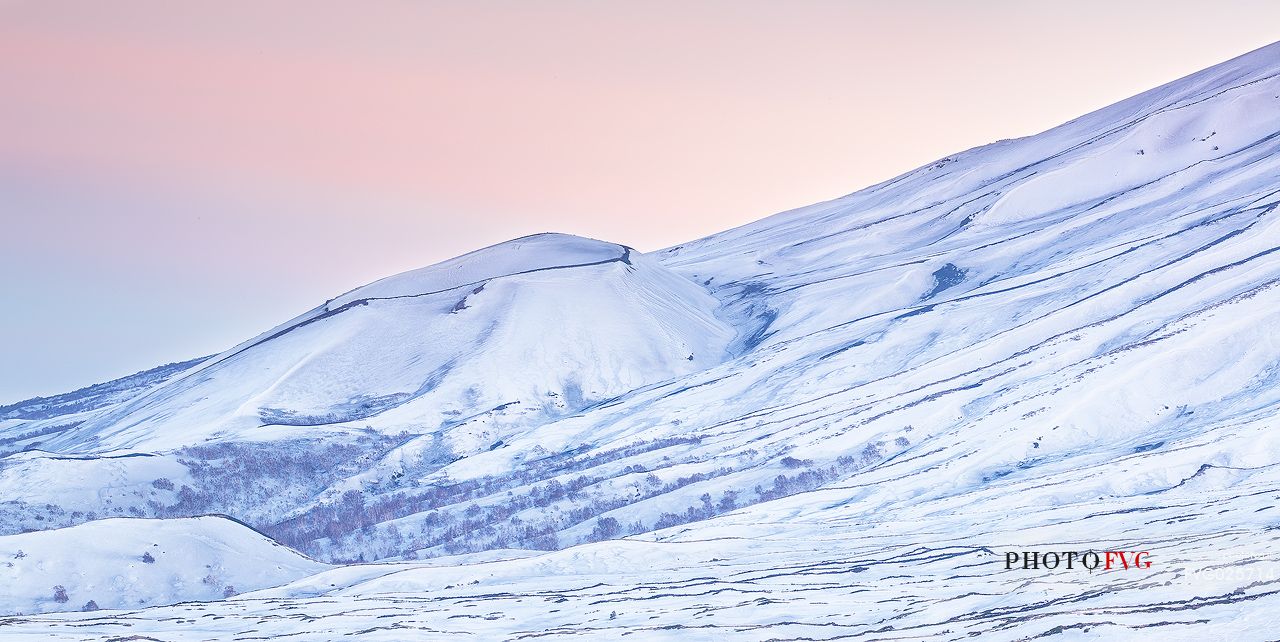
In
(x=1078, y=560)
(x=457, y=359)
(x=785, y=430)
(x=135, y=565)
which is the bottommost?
(x=1078, y=560)

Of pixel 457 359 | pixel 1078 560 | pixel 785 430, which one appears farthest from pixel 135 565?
pixel 457 359

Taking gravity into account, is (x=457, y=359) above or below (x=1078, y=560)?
above

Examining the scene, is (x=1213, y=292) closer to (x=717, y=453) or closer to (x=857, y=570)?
(x=717, y=453)

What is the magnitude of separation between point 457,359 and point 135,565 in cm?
7683

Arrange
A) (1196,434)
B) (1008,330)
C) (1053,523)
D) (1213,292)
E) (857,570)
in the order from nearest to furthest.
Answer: (857,570) < (1053,523) < (1196,434) < (1213,292) < (1008,330)

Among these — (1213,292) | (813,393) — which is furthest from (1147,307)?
(813,393)

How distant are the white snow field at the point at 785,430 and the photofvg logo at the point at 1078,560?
27.2 inches

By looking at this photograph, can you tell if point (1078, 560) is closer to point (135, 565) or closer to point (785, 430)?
point (135, 565)

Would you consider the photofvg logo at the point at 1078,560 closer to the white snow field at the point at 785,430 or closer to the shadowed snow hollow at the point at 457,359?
the white snow field at the point at 785,430

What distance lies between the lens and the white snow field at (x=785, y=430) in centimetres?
4281

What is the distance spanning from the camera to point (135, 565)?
193 feet

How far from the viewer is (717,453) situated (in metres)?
94.5

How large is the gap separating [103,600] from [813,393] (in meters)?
65.8

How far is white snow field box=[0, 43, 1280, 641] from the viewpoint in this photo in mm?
42812
